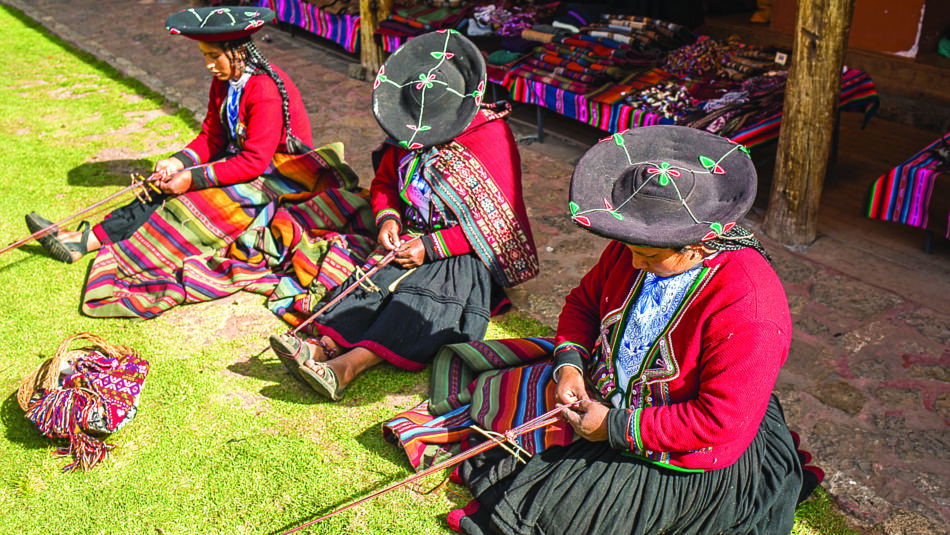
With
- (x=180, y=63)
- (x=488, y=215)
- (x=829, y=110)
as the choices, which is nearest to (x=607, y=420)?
(x=488, y=215)

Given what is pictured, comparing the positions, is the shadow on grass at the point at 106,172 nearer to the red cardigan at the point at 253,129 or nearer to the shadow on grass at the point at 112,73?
the shadow on grass at the point at 112,73

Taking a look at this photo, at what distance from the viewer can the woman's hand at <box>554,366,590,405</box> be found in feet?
8.27

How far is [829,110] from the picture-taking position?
14.7 feet

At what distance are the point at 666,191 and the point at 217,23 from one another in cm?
293

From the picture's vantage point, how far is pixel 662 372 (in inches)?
93.6

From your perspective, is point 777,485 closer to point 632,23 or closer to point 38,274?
point 38,274

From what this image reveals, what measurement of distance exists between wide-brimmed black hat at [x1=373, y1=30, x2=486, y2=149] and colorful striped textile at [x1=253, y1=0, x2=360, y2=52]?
5.47 m

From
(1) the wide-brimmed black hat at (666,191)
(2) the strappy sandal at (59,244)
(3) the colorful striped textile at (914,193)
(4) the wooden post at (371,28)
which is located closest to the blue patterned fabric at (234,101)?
(2) the strappy sandal at (59,244)

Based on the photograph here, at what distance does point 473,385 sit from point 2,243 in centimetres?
367

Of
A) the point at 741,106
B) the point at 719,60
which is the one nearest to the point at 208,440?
the point at 741,106

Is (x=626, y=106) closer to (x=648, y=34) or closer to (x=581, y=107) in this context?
(x=581, y=107)

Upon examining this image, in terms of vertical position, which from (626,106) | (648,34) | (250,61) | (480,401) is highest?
(250,61)

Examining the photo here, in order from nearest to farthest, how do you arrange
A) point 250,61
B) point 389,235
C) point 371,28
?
point 389,235 < point 250,61 < point 371,28

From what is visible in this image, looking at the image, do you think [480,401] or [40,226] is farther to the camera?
[40,226]
